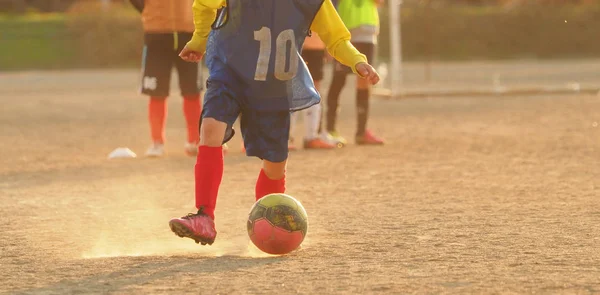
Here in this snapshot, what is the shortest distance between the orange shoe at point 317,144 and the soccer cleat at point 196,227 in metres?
5.73

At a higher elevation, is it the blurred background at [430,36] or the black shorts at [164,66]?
the black shorts at [164,66]

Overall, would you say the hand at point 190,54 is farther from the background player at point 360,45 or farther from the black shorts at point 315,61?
the background player at point 360,45

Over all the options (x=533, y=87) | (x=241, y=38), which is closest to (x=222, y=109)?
(x=241, y=38)

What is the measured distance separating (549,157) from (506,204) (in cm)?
301

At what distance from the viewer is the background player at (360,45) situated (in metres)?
11.7

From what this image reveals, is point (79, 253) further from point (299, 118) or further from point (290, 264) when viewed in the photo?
point (299, 118)

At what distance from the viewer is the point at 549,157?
1075 cm

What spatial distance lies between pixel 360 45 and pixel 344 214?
4421 mm

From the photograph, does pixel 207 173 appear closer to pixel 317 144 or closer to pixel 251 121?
pixel 251 121

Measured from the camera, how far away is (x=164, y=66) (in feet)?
36.2

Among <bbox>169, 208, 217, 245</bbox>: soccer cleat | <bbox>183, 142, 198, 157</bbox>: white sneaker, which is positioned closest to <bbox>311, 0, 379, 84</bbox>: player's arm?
<bbox>169, 208, 217, 245</bbox>: soccer cleat

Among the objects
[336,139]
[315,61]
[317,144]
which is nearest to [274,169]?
[315,61]

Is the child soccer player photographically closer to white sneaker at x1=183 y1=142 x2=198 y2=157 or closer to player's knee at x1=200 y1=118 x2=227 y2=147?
player's knee at x1=200 y1=118 x2=227 y2=147

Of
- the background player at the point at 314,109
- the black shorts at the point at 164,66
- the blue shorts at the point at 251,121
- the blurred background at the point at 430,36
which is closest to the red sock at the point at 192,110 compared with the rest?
the black shorts at the point at 164,66
